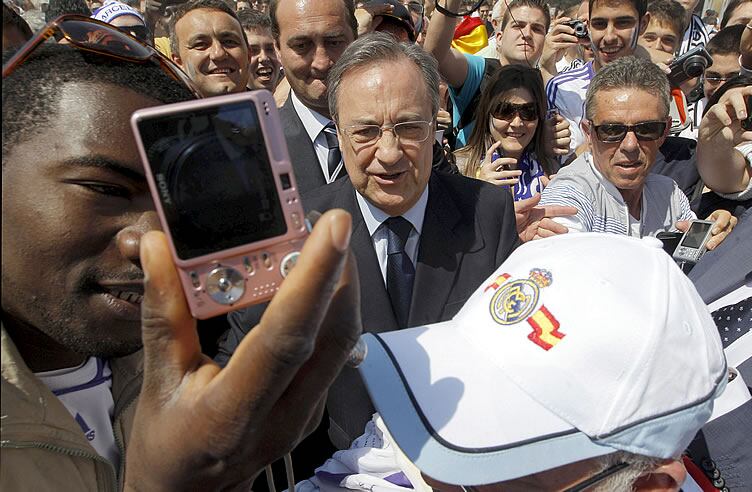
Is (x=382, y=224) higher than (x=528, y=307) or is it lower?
lower

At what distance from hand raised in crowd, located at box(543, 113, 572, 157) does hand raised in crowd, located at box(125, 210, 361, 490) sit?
310 cm

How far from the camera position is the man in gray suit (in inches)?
114

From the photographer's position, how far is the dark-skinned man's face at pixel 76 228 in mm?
913

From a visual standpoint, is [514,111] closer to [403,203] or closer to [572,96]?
[572,96]

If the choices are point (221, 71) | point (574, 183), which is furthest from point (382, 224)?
point (221, 71)

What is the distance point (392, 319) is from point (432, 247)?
1.06 feet

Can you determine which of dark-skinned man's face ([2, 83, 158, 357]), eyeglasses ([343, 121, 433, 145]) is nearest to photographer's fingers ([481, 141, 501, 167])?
eyeglasses ([343, 121, 433, 145])

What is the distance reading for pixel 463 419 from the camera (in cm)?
118

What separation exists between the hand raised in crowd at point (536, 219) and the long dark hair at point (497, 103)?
1.08 metres

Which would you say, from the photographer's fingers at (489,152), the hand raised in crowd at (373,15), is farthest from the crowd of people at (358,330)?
the hand raised in crowd at (373,15)

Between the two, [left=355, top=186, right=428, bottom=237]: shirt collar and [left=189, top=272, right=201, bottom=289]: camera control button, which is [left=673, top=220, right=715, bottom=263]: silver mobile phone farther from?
[left=189, top=272, right=201, bottom=289]: camera control button

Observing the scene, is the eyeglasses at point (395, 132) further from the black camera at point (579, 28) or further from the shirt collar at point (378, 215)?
the black camera at point (579, 28)

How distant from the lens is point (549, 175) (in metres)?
3.69

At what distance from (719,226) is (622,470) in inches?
78.3
